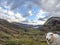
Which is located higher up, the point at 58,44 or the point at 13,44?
the point at 13,44

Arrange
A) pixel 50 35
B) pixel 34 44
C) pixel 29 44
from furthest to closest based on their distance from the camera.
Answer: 1. pixel 29 44
2. pixel 34 44
3. pixel 50 35

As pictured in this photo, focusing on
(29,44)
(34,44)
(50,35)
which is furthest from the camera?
(29,44)

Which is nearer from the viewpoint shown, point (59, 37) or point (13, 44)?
point (59, 37)

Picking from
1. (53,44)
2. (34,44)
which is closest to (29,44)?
(34,44)

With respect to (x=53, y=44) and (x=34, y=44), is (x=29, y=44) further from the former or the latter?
(x=53, y=44)

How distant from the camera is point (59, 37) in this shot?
2345 cm

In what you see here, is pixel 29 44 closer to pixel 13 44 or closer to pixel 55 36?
pixel 13 44

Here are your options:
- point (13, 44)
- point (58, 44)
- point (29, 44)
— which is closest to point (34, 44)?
point (29, 44)

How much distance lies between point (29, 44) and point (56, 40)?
23.6m

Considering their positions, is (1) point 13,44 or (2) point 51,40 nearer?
(2) point 51,40

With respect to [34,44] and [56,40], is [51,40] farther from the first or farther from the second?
[34,44]

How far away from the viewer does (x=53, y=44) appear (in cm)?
2348

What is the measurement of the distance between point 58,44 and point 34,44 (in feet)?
67.1

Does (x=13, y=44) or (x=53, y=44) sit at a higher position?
(x=13, y=44)
